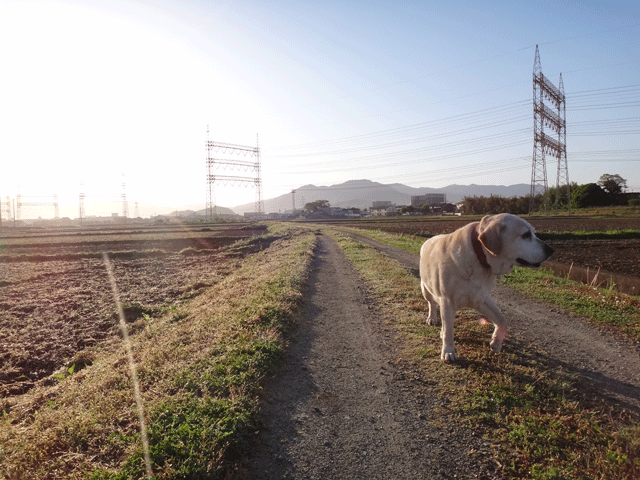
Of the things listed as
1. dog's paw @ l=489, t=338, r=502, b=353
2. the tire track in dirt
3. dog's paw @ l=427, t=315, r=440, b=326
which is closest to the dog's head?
dog's paw @ l=489, t=338, r=502, b=353

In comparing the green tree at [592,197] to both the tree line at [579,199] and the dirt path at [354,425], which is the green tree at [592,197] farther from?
the dirt path at [354,425]

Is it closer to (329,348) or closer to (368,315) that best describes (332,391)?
(329,348)

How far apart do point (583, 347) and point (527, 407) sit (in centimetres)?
311

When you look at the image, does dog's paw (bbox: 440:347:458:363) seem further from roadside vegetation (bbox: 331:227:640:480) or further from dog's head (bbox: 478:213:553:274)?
dog's head (bbox: 478:213:553:274)

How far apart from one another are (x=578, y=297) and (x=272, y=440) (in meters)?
9.37

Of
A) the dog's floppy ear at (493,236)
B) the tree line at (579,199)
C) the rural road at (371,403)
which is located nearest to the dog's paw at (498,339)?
the rural road at (371,403)

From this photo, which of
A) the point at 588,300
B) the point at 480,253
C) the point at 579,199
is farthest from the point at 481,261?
the point at 579,199

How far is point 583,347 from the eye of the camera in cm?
643

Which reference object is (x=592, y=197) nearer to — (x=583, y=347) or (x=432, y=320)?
(x=583, y=347)

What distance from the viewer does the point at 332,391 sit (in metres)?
4.88

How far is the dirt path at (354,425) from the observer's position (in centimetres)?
336

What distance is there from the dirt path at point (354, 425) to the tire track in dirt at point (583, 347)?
88.3 inches

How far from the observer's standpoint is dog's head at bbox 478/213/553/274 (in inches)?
202

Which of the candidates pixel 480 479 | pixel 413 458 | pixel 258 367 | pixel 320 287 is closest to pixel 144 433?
pixel 258 367
